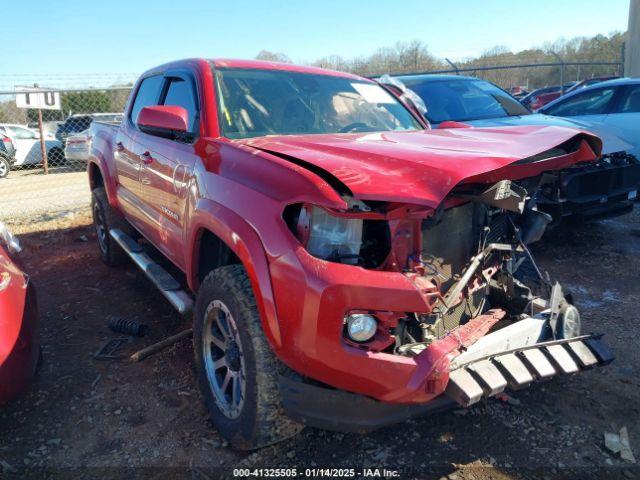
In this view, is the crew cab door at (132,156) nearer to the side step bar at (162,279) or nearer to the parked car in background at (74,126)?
the side step bar at (162,279)

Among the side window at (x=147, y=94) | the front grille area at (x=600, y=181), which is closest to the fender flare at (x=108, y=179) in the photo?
the side window at (x=147, y=94)

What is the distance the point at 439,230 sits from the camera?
2.50 meters

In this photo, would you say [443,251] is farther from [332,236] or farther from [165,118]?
[165,118]

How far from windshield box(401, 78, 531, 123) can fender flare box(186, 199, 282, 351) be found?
13.9 feet

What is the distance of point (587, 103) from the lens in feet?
25.0

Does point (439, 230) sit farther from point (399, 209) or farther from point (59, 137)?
point (59, 137)

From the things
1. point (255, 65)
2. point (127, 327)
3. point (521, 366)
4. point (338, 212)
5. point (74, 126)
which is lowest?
point (127, 327)

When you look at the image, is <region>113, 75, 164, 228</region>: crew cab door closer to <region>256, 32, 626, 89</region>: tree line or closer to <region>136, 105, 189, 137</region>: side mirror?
<region>136, 105, 189, 137</region>: side mirror

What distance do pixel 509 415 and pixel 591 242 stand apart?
12.3ft

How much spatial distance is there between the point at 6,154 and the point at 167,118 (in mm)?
13858

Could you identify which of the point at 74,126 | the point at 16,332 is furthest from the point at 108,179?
the point at 74,126

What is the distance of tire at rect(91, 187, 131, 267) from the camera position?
5.34 meters

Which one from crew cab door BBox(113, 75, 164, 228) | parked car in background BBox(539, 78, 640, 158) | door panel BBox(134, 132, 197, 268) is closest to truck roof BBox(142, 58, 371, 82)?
crew cab door BBox(113, 75, 164, 228)

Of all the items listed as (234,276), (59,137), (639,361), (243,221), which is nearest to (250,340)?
(234,276)
